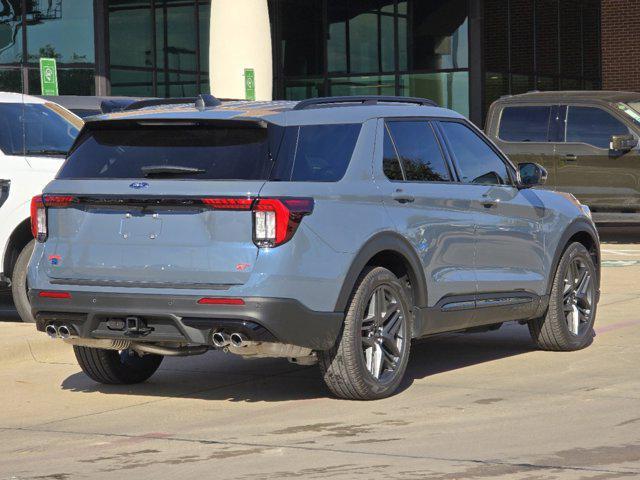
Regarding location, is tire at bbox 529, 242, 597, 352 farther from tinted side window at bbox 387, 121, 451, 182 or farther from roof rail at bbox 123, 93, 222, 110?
roof rail at bbox 123, 93, 222, 110

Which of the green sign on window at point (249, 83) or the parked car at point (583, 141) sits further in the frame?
the green sign on window at point (249, 83)

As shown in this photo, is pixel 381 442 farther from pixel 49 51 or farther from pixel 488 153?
pixel 49 51

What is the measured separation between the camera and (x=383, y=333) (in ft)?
28.4


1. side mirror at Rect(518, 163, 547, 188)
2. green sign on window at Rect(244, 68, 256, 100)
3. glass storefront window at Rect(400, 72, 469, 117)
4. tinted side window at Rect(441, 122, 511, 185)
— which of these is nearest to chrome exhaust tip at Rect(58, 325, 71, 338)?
tinted side window at Rect(441, 122, 511, 185)

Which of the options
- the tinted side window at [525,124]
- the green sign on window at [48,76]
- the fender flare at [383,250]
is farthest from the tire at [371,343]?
the tinted side window at [525,124]

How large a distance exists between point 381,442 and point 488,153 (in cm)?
332

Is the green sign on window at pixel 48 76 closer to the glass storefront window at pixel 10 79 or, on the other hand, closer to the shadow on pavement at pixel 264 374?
the shadow on pavement at pixel 264 374

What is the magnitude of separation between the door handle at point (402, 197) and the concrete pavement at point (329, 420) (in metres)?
1.17

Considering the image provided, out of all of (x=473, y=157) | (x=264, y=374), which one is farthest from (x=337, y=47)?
(x=264, y=374)

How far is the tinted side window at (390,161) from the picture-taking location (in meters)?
8.84

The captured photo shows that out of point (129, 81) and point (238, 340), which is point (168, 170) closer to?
point (238, 340)

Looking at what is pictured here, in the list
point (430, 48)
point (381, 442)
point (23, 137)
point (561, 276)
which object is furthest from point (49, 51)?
point (381, 442)

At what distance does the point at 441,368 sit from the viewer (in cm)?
1005

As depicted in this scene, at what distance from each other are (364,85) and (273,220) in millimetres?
29952
